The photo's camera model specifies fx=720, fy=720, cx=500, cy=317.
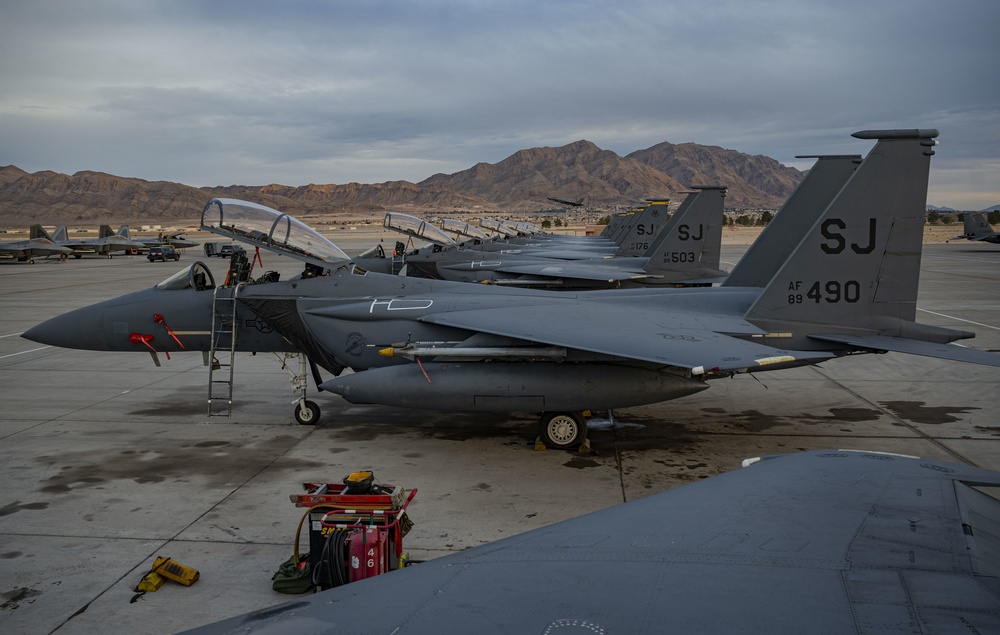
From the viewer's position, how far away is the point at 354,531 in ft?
17.0

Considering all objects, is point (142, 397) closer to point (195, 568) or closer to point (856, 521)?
point (195, 568)

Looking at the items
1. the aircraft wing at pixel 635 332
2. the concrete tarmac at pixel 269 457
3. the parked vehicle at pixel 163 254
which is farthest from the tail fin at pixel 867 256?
the parked vehicle at pixel 163 254

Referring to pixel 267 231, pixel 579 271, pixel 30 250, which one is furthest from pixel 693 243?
pixel 30 250

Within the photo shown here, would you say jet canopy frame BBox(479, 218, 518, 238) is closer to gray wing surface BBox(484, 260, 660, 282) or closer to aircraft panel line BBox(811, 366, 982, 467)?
gray wing surface BBox(484, 260, 660, 282)

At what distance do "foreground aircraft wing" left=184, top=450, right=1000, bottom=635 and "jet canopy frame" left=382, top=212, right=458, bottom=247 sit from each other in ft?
52.4

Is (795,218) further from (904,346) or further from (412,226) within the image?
(412,226)

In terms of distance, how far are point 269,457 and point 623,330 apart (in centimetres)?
464

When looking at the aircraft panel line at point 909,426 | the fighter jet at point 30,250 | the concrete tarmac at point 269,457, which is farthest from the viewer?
the fighter jet at point 30,250

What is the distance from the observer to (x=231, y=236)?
10758mm

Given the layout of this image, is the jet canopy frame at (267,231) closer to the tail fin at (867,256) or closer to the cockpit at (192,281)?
the cockpit at (192,281)

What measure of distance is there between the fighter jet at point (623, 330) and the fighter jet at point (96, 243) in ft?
162

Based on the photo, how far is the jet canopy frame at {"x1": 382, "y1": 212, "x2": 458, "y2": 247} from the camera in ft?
61.3

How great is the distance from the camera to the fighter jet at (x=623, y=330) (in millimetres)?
8469

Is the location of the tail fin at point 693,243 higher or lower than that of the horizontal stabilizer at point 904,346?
higher
